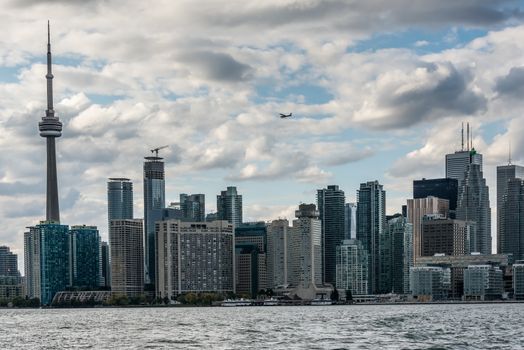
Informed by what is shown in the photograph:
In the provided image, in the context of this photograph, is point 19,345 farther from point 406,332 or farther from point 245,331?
point 406,332

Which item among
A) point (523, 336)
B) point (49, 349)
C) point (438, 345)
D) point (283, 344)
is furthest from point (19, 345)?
point (523, 336)

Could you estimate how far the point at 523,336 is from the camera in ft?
429

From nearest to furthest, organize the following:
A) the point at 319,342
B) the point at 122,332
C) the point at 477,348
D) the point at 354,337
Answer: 1. the point at 477,348
2. the point at 319,342
3. the point at 354,337
4. the point at 122,332

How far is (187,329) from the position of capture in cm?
15988

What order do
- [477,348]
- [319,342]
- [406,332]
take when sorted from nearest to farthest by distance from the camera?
[477,348] < [319,342] < [406,332]

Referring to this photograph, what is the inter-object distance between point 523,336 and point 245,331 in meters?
40.5

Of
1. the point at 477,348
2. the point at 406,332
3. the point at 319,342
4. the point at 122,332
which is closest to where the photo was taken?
the point at 477,348

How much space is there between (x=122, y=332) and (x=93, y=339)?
16519mm

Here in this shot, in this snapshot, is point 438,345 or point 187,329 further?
point 187,329

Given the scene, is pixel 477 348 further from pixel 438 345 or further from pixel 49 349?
pixel 49 349

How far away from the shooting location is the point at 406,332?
140250 millimetres

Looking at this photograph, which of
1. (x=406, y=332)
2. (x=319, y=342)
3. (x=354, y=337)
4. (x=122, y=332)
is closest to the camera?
(x=319, y=342)

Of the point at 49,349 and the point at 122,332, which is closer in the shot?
the point at 49,349

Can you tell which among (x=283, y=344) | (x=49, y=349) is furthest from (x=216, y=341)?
(x=49, y=349)
